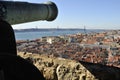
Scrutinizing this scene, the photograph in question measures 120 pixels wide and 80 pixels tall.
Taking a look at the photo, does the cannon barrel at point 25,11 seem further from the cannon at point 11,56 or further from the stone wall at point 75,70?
the stone wall at point 75,70

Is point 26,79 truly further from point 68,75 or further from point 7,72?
point 68,75

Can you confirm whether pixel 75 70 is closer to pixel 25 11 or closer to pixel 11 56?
pixel 25 11

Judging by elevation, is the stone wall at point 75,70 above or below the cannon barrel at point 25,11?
below

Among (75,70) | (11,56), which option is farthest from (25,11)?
(11,56)

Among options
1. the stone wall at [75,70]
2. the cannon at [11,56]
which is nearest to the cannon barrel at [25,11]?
the cannon at [11,56]

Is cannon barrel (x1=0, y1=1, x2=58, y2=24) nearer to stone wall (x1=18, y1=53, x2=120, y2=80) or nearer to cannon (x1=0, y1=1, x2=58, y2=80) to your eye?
cannon (x1=0, y1=1, x2=58, y2=80)

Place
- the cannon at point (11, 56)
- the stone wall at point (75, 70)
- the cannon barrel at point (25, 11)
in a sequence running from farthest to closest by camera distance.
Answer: the stone wall at point (75, 70), the cannon barrel at point (25, 11), the cannon at point (11, 56)

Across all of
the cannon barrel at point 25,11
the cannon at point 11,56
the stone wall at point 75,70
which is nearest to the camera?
the cannon at point 11,56
